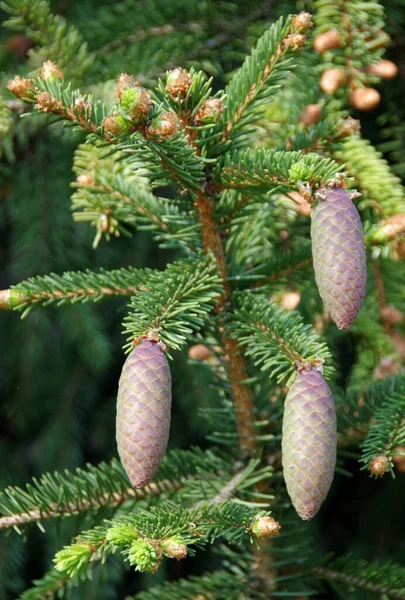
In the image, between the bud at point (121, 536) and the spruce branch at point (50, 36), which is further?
the spruce branch at point (50, 36)

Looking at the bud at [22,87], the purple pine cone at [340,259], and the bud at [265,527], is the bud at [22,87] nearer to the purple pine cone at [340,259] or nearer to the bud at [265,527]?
the purple pine cone at [340,259]

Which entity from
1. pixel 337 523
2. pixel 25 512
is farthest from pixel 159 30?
pixel 337 523

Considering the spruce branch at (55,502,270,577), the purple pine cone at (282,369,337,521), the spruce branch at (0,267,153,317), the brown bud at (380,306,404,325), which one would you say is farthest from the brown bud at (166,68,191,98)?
the brown bud at (380,306,404,325)

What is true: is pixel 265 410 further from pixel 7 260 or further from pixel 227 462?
pixel 7 260

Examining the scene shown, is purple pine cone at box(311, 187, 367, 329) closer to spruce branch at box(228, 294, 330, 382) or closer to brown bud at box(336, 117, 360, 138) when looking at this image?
spruce branch at box(228, 294, 330, 382)

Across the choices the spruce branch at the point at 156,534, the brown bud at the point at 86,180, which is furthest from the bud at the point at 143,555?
the brown bud at the point at 86,180

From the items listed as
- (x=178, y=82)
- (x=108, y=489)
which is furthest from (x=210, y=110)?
(x=108, y=489)

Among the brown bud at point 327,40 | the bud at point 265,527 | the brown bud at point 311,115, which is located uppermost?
the brown bud at point 327,40
